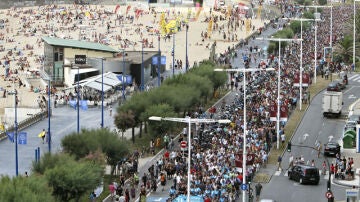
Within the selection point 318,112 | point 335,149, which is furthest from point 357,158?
point 318,112

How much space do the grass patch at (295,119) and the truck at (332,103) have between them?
1.96 meters

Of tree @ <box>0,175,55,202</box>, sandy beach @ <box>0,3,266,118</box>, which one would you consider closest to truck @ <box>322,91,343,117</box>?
tree @ <box>0,175,55,202</box>

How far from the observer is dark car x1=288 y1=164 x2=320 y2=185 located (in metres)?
51.9

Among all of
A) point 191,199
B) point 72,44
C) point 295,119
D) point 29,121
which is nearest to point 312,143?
point 295,119

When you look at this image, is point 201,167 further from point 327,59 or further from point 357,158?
point 327,59

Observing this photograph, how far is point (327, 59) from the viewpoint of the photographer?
10212 cm

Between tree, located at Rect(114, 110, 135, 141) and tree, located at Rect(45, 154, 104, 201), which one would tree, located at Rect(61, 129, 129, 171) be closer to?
→ tree, located at Rect(45, 154, 104, 201)

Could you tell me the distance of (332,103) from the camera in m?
70.8

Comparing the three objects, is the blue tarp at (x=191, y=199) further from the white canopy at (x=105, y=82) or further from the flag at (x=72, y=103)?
the white canopy at (x=105, y=82)

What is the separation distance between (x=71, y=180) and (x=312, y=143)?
22.6 meters

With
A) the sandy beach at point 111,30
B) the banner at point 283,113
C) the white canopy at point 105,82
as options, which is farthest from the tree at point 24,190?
the sandy beach at point 111,30

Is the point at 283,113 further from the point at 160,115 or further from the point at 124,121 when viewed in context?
the point at 124,121

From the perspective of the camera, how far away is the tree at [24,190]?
1517 inches

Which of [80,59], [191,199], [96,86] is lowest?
[191,199]
